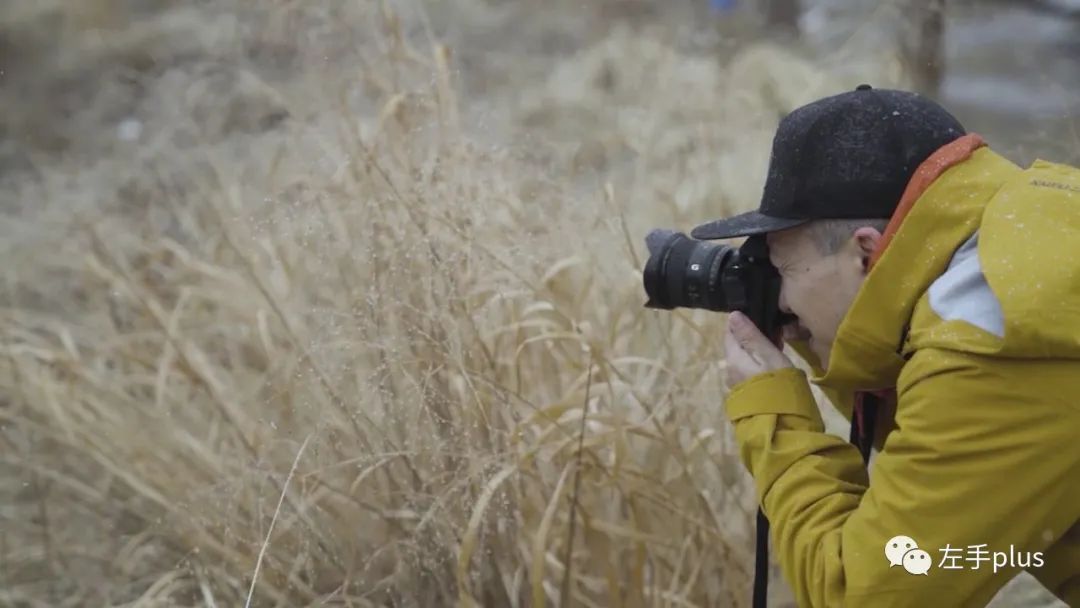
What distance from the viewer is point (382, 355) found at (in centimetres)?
154

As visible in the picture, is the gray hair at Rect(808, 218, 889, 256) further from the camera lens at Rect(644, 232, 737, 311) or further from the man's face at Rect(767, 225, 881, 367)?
the camera lens at Rect(644, 232, 737, 311)

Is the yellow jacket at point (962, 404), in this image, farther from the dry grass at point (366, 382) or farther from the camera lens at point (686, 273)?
the dry grass at point (366, 382)

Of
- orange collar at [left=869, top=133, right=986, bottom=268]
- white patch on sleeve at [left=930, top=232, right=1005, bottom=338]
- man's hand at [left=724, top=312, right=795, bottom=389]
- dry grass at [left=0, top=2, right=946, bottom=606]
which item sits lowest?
dry grass at [left=0, top=2, right=946, bottom=606]

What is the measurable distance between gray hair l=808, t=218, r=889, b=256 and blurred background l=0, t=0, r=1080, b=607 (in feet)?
1.95

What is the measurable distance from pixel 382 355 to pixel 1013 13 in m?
2.49

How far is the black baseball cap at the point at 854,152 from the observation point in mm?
840

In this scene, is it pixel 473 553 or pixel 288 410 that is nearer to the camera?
pixel 473 553

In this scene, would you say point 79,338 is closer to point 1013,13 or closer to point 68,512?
point 68,512

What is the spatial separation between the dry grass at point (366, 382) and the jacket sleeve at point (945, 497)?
0.55 meters

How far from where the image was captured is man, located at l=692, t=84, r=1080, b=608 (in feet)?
2.36

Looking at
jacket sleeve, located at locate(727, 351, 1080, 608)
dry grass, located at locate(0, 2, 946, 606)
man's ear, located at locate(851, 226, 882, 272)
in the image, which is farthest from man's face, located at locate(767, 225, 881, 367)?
dry grass, located at locate(0, 2, 946, 606)

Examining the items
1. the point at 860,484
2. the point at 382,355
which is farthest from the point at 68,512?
the point at 860,484

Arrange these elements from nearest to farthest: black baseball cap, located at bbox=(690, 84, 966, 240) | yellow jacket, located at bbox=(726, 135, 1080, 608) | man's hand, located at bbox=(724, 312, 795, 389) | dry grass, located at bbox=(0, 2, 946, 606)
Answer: yellow jacket, located at bbox=(726, 135, 1080, 608) < black baseball cap, located at bbox=(690, 84, 966, 240) < man's hand, located at bbox=(724, 312, 795, 389) < dry grass, located at bbox=(0, 2, 946, 606)

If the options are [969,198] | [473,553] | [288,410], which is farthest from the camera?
[288,410]
